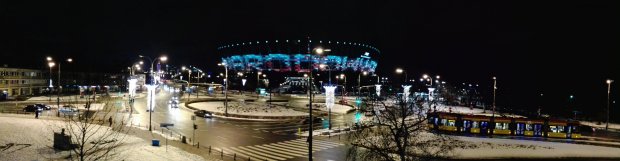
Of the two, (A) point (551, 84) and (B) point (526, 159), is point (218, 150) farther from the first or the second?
(A) point (551, 84)

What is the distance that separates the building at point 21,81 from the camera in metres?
81.4

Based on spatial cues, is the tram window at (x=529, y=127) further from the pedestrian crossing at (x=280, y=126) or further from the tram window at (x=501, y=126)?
the pedestrian crossing at (x=280, y=126)

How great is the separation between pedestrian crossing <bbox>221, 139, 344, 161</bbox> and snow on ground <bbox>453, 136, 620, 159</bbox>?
375 inches

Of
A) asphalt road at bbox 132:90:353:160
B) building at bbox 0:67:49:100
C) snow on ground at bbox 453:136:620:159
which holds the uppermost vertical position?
building at bbox 0:67:49:100

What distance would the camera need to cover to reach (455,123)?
4119 centimetres

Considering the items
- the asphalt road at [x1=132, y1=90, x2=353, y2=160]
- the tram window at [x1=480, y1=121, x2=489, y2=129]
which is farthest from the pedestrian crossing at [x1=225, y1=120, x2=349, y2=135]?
the tram window at [x1=480, y1=121, x2=489, y2=129]

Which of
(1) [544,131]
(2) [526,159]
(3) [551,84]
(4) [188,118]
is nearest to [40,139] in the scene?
(4) [188,118]

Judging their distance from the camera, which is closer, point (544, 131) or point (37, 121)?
point (37, 121)

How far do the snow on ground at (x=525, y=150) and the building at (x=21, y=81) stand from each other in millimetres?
78905

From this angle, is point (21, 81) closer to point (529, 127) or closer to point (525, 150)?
point (529, 127)

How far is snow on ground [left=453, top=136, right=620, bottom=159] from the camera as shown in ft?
96.7

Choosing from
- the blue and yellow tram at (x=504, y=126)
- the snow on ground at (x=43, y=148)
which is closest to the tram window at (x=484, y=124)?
the blue and yellow tram at (x=504, y=126)

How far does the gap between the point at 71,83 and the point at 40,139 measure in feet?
293

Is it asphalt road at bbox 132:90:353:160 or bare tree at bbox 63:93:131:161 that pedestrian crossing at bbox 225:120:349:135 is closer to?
asphalt road at bbox 132:90:353:160
